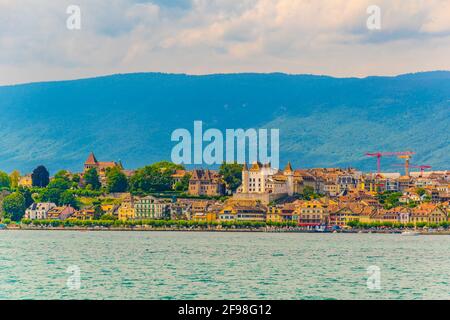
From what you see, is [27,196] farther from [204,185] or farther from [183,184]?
[204,185]

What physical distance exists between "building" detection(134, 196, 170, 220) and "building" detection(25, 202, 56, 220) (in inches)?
235

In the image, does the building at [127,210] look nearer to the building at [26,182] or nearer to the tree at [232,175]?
the tree at [232,175]

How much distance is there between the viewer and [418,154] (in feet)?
572

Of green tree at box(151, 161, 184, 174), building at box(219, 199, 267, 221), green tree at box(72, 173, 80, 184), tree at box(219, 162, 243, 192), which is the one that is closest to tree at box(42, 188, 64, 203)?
green tree at box(72, 173, 80, 184)

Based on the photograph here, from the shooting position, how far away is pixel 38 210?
269 ft

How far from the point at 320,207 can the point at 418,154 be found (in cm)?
9932

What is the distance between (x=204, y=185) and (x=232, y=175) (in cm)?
387

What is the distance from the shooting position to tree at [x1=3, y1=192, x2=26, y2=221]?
8188 cm

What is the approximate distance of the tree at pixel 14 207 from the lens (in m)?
81.9

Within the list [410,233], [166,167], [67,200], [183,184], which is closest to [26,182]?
[166,167]

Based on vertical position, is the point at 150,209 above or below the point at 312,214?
above

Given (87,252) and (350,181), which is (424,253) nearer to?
(87,252)
